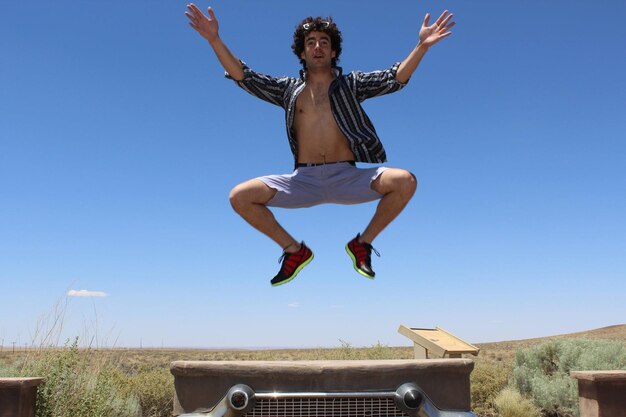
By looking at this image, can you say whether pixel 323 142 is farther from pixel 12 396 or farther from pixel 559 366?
pixel 559 366

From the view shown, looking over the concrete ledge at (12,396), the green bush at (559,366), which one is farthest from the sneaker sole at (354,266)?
the green bush at (559,366)

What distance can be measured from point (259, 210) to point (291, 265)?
56cm

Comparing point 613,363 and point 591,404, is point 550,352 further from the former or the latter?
point 591,404

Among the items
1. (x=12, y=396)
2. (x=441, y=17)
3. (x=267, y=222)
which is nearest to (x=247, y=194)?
(x=267, y=222)

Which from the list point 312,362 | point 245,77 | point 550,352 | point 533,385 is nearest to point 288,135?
point 245,77

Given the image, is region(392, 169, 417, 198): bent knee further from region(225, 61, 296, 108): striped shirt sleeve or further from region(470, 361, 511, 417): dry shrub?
region(470, 361, 511, 417): dry shrub

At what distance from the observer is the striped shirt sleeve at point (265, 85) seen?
5469 millimetres

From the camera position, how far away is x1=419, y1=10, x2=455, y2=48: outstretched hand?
16.8ft

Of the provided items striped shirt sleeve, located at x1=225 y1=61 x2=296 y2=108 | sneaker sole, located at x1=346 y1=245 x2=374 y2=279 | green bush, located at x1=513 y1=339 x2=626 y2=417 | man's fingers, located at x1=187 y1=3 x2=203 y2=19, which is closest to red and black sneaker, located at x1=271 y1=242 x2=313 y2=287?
sneaker sole, located at x1=346 y1=245 x2=374 y2=279

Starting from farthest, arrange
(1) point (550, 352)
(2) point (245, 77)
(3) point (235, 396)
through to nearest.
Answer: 1. (1) point (550, 352)
2. (2) point (245, 77)
3. (3) point (235, 396)

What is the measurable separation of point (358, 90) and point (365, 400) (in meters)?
2.96

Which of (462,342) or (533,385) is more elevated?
(462,342)

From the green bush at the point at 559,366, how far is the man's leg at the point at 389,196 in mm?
6620

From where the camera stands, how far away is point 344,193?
5.17 metres
